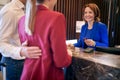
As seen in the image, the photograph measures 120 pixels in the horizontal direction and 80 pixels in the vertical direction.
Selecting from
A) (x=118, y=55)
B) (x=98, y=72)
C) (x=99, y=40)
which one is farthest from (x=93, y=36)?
(x=98, y=72)

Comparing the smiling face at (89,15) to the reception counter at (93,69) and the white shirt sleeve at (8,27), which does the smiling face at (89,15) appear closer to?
the reception counter at (93,69)

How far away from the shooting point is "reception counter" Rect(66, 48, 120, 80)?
3.93ft

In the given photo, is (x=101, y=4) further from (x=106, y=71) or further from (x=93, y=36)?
(x=106, y=71)

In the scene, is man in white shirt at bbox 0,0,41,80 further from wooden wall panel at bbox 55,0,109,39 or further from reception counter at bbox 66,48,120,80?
wooden wall panel at bbox 55,0,109,39

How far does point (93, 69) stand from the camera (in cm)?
133

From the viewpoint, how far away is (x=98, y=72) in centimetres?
129

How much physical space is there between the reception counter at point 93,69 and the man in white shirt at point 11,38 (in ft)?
1.34

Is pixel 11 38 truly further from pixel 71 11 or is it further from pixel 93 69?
pixel 71 11

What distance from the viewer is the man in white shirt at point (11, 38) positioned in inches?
54.6

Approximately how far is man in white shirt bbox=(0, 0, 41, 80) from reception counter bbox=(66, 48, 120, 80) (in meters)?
0.41

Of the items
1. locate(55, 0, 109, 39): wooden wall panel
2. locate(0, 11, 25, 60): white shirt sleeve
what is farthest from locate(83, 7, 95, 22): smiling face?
locate(0, 11, 25, 60): white shirt sleeve

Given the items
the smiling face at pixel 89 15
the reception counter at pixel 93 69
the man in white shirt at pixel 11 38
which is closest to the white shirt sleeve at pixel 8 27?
the man in white shirt at pixel 11 38

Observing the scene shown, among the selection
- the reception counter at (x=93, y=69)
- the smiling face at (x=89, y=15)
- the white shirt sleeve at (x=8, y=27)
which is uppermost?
the smiling face at (x=89, y=15)

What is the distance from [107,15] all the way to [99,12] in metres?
0.19
